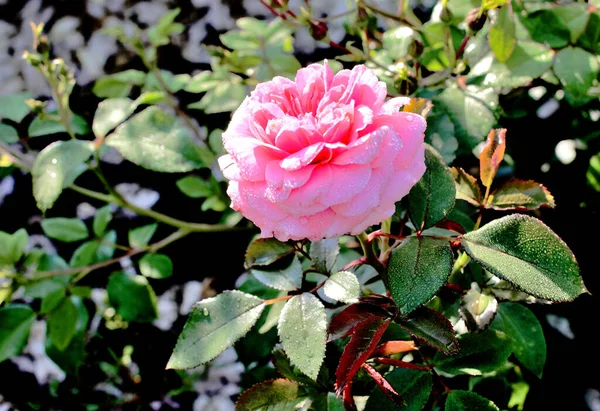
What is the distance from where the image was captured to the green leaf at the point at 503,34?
2.38ft

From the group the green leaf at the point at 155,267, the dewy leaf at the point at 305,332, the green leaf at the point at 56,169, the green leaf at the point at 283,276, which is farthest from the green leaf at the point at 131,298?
the dewy leaf at the point at 305,332

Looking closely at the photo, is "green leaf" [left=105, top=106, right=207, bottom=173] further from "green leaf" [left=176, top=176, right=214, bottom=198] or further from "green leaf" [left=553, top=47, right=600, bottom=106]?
"green leaf" [left=553, top=47, right=600, bottom=106]

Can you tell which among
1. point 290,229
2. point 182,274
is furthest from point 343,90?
point 182,274

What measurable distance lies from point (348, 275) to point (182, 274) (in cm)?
82

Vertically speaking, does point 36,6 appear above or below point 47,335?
above

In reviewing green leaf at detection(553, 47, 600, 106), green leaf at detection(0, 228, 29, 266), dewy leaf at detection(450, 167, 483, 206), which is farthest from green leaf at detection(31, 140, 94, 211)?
green leaf at detection(553, 47, 600, 106)

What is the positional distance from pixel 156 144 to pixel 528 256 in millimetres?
581

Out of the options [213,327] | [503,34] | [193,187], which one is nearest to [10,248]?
[193,187]

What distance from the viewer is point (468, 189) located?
0.63 meters

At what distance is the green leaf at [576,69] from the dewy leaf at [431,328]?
0.43 meters

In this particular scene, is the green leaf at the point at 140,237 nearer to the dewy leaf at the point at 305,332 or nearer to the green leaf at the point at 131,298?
the green leaf at the point at 131,298

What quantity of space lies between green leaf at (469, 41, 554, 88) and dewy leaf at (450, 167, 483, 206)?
22 cm

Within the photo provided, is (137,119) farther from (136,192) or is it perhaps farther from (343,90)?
(136,192)

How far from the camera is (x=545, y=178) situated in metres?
1.07
